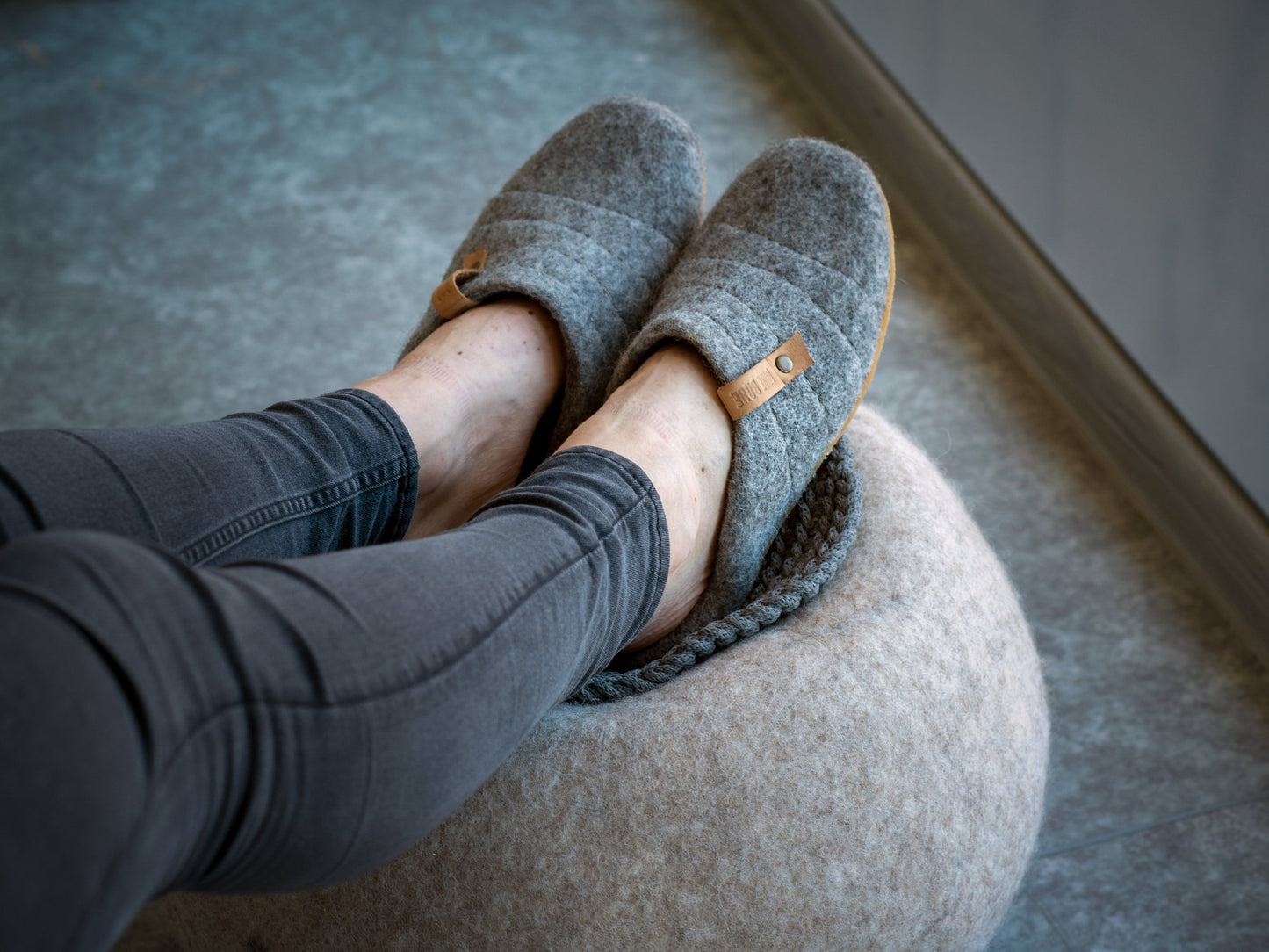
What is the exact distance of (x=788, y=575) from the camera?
754mm

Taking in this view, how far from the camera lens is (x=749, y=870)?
0.57 meters

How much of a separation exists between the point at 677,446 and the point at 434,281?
0.71 metres

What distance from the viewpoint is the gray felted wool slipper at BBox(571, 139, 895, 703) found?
76cm

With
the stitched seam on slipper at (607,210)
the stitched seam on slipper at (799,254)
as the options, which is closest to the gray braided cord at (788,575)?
the stitched seam on slipper at (799,254)

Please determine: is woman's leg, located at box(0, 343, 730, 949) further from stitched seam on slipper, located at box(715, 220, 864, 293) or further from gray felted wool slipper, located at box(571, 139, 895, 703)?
stitched seam on slipper, located at box(715, 220, 864, 293)

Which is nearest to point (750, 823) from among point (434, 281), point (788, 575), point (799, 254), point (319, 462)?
point (788, 575)

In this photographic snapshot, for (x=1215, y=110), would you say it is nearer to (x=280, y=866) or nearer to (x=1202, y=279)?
(x=1202, y=279)

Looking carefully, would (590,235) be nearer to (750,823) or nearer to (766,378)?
(766,378)

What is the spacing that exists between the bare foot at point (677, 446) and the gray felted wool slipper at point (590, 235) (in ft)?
0.28

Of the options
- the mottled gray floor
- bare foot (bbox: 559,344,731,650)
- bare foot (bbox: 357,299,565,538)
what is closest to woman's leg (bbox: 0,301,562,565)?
bare foot (bbox: 357,299,565,538)

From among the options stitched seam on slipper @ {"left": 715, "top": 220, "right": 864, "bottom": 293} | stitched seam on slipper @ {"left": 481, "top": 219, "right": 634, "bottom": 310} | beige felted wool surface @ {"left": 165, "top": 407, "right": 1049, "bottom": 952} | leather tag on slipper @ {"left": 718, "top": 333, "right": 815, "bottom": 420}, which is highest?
stitched seam on slipper @ {"left": 481, "top": 219, "right": 634, "bottom": 310}

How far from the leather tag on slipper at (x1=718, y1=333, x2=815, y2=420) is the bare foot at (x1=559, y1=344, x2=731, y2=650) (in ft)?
0.04

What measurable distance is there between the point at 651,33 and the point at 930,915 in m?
1.49

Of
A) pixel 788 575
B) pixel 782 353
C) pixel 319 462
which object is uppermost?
pixel 319 462
